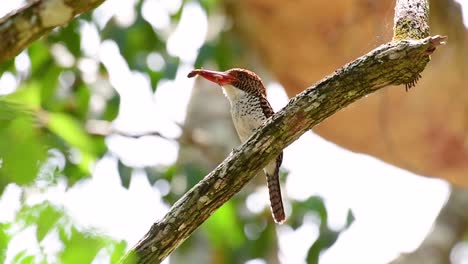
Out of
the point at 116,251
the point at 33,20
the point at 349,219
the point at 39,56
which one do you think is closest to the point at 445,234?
the point at 349,219

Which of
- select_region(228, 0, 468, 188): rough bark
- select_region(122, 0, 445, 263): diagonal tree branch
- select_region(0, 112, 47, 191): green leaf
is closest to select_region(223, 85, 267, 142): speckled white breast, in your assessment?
select_region(228, 0, 468, 188): rough bark

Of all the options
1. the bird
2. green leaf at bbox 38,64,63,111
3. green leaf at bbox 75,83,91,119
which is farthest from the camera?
green leaf at bbox 75,83,91,119

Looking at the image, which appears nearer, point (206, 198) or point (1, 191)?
point (1, 191)

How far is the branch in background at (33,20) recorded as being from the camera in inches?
56.5

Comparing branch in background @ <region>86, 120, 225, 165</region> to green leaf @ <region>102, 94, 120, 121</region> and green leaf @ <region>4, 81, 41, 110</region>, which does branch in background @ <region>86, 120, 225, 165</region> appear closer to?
green leaf @ <region>102, 94, 120, 121</region>

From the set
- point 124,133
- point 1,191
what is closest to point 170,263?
point 124,133

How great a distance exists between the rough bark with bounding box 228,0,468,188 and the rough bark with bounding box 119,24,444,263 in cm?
224

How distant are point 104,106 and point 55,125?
373 cm

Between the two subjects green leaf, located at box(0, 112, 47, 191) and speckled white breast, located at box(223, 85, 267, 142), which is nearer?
green leaf, located at box(0, 112, 47, 191)

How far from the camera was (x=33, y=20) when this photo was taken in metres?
1.53

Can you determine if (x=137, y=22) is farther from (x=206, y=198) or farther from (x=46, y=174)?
(x=46, y=174)

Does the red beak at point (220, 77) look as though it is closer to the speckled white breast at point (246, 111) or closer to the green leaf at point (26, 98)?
the speckled white breast at point (246, 111)

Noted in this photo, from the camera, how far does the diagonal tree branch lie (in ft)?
5.17

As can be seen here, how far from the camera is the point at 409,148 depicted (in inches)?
170
